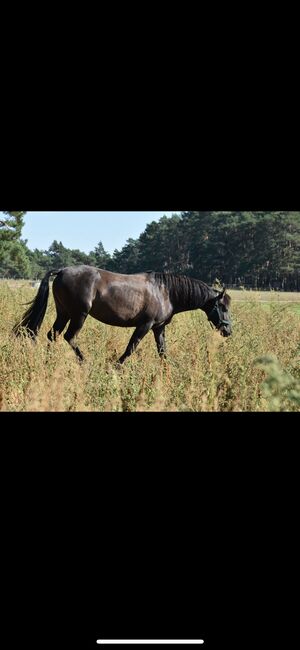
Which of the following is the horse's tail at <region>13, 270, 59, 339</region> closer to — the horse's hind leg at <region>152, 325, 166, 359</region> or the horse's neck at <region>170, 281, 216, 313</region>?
the horse's hind leg at <region>152, 325, 166, 359</region>

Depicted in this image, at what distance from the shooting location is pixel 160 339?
500 centimetres

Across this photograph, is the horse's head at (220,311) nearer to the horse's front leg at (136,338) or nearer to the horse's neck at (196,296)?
the horse's neck at (196,296)

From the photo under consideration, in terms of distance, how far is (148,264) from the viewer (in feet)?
14.1

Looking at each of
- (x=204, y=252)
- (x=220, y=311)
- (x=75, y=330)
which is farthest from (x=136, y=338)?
(x=204, y=252)

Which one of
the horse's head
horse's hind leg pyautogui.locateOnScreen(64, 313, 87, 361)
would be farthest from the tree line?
horse's hind leg pyautogui.locateOnScreen(64, 313, 87, 361)

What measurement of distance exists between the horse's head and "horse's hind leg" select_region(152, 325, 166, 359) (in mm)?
483

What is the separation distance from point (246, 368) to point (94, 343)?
154cm

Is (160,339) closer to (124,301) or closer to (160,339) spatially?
(160,339)

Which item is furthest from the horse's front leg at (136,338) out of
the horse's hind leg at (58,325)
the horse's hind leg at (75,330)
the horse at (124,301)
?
the horse's hind leg at (58,325)

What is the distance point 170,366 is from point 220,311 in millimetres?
1012

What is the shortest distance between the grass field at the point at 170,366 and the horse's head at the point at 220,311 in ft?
0.24

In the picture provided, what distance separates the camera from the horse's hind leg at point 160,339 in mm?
4566
